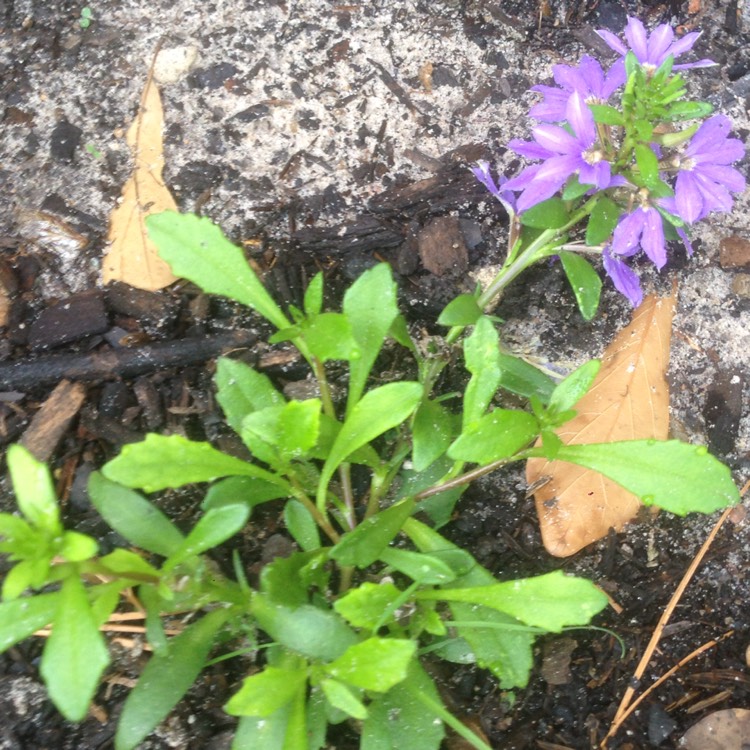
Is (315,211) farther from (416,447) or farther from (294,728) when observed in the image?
(294,728)

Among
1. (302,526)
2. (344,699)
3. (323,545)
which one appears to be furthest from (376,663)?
(323,545)

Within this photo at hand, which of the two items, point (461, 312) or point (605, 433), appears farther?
point (605, 433)

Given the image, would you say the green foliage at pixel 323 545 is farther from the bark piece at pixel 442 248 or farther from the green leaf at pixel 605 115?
the bark piece at pixel 442 248

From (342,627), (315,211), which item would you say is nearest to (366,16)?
(315,211)

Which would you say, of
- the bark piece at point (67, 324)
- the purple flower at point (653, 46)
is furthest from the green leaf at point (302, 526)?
the purple flower at point (653, 46)

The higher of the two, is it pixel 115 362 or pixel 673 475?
pixel 115 362

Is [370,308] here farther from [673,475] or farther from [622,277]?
[673,475]
